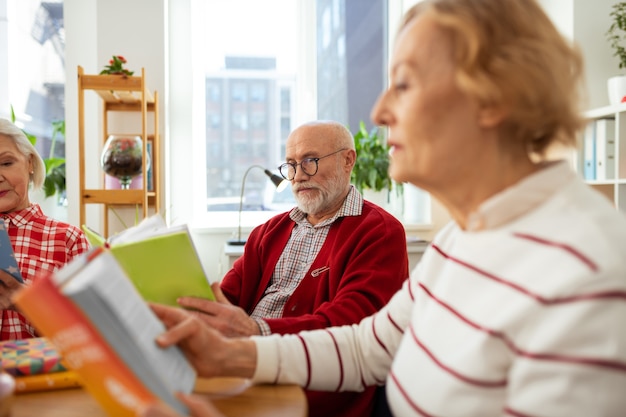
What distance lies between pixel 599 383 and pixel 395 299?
0.49 metres

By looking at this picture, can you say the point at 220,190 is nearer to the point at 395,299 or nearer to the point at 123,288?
the point at 395,299

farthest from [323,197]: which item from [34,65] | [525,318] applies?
[34,65]

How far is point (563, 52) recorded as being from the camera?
2.66ft

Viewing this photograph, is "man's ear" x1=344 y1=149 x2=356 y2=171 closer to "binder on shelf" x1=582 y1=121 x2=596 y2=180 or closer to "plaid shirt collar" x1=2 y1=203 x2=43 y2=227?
"plaid shirt collar" x1=2 y1=203 x2=43 y2=227

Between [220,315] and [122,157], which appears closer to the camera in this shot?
[220,315]

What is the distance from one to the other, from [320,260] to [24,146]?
113 centimetres

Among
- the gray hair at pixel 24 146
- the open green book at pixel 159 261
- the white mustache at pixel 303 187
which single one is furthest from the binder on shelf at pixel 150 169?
the open green book at pixel 159 261

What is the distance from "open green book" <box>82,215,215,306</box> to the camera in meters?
0.88

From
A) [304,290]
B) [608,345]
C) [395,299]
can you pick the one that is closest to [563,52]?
[608,345]

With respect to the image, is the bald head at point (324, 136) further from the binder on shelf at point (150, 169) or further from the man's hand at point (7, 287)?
the binder on shelf at point (150, 169)

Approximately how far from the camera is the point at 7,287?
1400 millimetres

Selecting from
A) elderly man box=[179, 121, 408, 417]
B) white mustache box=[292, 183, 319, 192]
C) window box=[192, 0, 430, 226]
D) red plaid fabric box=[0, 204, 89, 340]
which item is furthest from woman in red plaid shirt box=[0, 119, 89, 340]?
window box=[192, 0, 430, 226]

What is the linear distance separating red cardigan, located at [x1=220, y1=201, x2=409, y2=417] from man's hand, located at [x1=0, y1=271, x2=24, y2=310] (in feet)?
2.21

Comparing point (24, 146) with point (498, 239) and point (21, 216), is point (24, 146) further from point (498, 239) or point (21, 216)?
point (498, 239)
